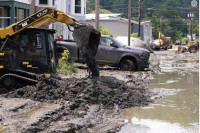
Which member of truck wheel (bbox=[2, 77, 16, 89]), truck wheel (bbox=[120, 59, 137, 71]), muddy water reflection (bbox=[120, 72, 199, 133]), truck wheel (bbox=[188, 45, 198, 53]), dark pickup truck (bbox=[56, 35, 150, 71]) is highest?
truck wheel (bbox=[188, 45, 198, 53])

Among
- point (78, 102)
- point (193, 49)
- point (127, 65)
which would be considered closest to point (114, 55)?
point (127, 65)

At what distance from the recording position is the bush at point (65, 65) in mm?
17953

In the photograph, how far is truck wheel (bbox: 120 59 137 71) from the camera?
21078 mm

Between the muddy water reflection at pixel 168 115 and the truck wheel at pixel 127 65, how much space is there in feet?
21.9

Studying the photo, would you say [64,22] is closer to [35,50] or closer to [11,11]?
[35,50]

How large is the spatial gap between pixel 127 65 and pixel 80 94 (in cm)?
999

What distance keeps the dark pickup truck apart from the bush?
1573 millimetres

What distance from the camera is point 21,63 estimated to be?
40.3 ft

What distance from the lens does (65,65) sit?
1853 cm

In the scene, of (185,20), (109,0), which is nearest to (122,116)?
(109,0)

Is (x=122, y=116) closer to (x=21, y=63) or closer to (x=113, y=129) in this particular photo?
(x=113, y=129)

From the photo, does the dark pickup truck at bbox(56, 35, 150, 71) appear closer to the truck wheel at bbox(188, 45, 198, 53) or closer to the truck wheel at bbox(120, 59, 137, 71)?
the truck wheel at bbox(120, 59, 137, 71)

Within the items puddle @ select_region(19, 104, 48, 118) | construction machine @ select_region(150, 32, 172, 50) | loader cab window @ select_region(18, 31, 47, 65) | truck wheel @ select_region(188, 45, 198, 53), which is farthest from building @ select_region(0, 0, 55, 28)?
construction machine @ select_region(150, 32, 172, 50)

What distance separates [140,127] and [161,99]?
408 centimetres
